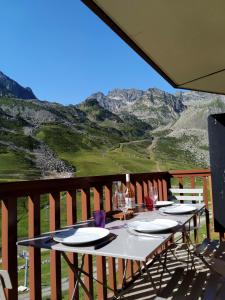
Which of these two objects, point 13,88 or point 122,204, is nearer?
point 122,204

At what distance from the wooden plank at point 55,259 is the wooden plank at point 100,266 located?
50cm

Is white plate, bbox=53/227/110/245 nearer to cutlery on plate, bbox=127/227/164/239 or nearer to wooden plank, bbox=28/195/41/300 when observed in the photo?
cutlery on plate, bbox=127/227/164/239

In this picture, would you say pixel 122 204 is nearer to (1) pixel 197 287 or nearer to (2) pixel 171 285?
(2) pixel 171 285

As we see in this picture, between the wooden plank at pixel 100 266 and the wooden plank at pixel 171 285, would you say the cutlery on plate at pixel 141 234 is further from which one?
the wooden plank at pixel 100 266

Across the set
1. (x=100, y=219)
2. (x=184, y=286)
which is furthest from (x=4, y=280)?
(x=184, y=286)

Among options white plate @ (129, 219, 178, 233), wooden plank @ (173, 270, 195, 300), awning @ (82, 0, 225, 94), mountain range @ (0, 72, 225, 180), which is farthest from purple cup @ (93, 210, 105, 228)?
mountain range @ (0, 72, 225, 180)

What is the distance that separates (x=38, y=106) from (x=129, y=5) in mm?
109665

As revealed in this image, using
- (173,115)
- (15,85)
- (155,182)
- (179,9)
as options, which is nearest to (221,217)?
(155,182)

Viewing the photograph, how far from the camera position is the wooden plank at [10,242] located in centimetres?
175

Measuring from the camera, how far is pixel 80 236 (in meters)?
1.55

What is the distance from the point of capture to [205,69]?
298 centimetres

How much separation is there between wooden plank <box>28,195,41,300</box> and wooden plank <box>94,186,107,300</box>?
737 mm

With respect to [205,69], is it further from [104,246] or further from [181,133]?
[181,133]

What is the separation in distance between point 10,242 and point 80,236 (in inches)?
19.6
